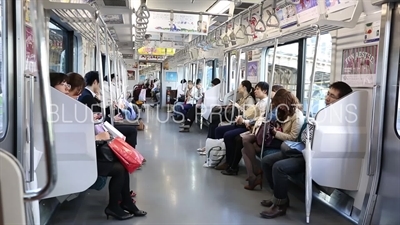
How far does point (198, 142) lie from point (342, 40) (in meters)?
4.33

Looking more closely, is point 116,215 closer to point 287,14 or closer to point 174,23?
point 287,14

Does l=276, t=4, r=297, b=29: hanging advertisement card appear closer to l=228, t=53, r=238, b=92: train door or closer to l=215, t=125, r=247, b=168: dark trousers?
l=215, t=125, r=247, b=168: dark trousers

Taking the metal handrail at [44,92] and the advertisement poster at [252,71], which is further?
the advertisement poster at [252,71]

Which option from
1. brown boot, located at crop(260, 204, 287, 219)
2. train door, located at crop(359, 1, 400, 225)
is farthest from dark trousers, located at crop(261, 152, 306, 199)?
train door, located at crop(359, 1, 400, 225)

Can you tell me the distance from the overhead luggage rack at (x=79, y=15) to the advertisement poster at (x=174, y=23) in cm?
136

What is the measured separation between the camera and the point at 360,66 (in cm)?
364

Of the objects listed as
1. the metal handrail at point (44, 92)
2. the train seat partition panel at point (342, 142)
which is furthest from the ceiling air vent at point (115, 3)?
the metal handrail at point (44, 92)

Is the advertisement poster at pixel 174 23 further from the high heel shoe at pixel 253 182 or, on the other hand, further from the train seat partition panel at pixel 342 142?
the train seat partition panel at pixel 342 142

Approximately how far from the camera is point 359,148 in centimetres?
349

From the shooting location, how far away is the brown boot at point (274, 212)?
3.55 meters

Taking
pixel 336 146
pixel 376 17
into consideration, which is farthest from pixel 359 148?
pixel 376 17

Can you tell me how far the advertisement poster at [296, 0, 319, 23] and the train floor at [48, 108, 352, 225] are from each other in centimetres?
218

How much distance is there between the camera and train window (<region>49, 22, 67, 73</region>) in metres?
4.81

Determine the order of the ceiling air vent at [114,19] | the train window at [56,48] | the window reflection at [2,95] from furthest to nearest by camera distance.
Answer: the ceiling air vent at [114,19], the train window at [56,48], the window reflection at [2,95]
